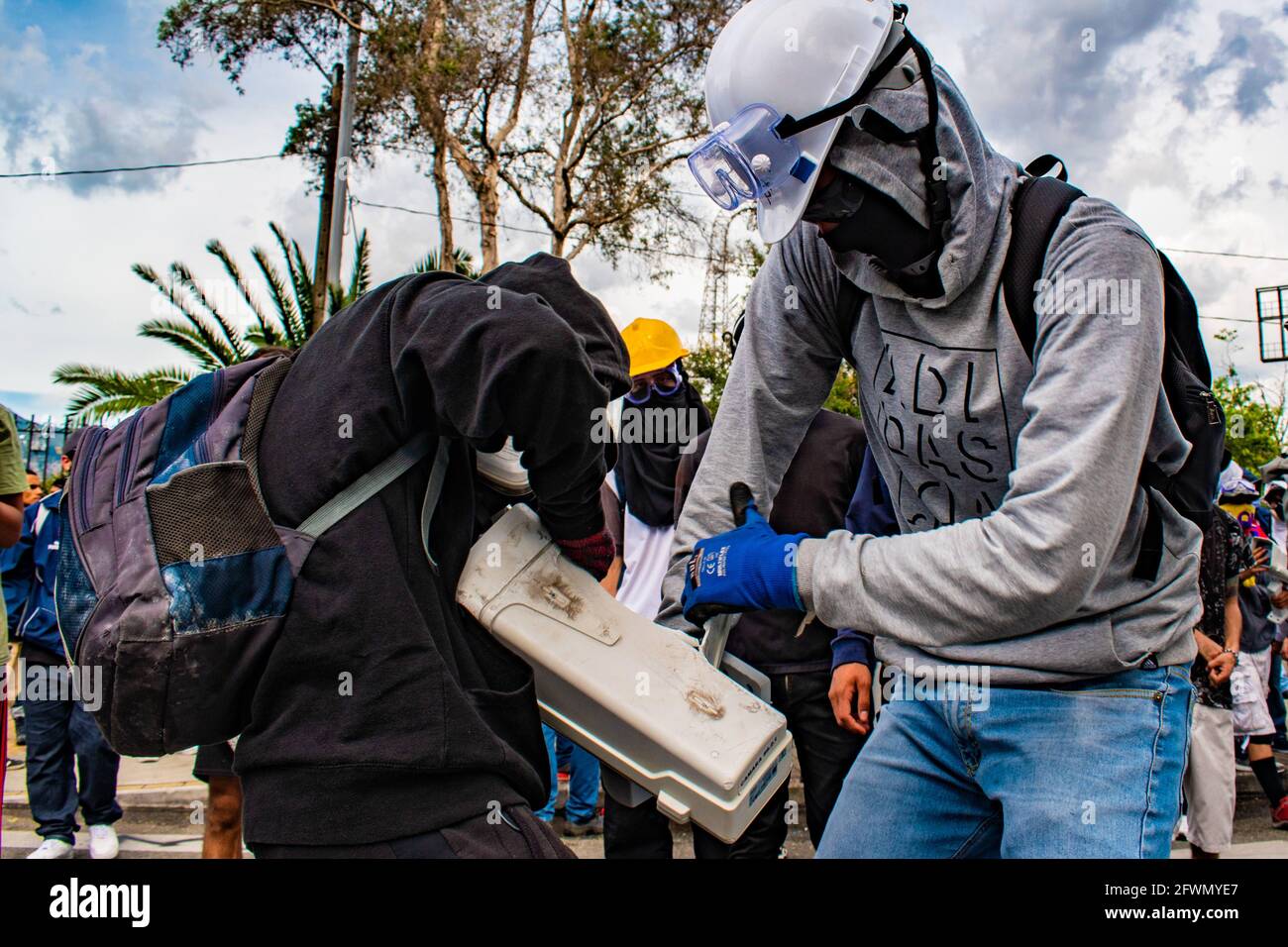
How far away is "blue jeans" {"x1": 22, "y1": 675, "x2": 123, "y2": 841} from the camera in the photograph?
4.64 metres

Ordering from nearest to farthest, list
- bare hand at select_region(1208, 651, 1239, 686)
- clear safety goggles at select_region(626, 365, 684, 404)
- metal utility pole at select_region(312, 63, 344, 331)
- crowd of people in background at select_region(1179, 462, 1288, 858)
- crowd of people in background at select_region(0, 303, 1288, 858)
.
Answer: crowd of people in background at select_region(0, 303, 1288, 858), crowd of people in background at select_region(1179, 462, 1288, 858), bare hand at select_region(1208, 651, 1239, 686), clear safety goggles at select_region(626, 365, 684, 404), metal utility pole at select_region(312, 63, 344, 331)

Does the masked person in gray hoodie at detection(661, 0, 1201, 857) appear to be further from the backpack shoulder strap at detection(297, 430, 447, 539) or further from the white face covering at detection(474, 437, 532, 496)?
the backpack shoulder strap at detection(297, 430, 447, 539)

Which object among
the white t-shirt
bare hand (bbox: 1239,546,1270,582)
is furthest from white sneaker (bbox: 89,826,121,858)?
bare hand (bbox: 1239,546,1270,582)

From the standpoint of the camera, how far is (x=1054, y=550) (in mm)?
1388

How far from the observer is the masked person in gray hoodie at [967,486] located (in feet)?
4.67

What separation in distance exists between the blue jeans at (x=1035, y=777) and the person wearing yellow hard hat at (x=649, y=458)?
242 centimetres

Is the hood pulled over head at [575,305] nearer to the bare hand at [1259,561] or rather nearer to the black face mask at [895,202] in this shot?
the black face mask at [895,202]

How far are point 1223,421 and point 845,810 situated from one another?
934mm

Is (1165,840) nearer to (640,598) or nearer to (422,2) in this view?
(640,598)

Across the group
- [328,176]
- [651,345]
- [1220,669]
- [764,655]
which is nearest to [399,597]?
[764,655]

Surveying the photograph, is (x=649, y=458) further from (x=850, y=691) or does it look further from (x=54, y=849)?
(x=54, y=849)

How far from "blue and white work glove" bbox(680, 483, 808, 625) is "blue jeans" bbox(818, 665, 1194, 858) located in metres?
0.38

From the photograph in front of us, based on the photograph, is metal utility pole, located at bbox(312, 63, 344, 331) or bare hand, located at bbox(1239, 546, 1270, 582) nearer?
bare hand, located at bbox(1239, 546, 1270, 582)

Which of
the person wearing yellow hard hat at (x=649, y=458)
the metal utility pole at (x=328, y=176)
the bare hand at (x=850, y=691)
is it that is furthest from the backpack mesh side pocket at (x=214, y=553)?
the metal utility pole at (x=328, y=176)
